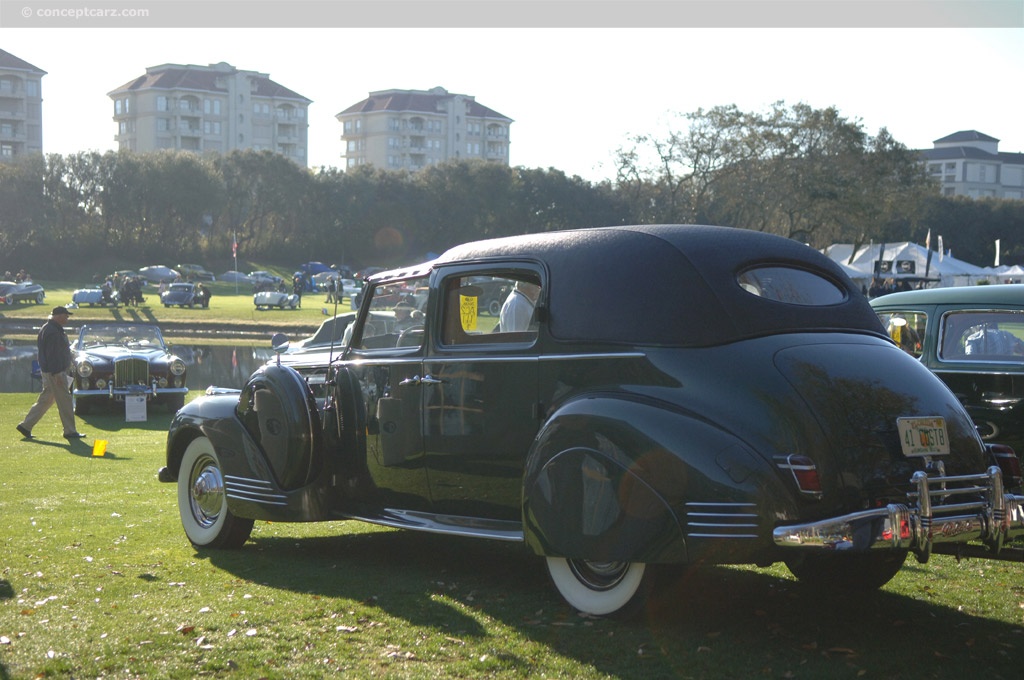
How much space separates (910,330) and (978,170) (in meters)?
175

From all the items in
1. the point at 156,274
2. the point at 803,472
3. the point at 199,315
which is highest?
the point at 803,472

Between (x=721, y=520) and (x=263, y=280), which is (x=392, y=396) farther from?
(x=263, y=280)

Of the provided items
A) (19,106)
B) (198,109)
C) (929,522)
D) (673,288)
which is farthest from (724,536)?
(198,109)

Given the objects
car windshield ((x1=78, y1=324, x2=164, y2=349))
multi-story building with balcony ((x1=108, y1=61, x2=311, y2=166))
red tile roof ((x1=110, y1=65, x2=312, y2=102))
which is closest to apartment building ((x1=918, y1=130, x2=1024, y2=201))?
multi-story building with balcony ((x1=108, y1=61, x2=311, y2=166))

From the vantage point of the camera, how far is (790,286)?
6.25 meters

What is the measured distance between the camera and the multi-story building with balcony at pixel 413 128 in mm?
164625

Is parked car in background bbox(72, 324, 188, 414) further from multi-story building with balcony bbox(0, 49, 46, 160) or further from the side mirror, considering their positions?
multi-story building with balcony bbox(0, 49, 46, 160)

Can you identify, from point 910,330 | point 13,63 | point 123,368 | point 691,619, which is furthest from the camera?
point 13,63

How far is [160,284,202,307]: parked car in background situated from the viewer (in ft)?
188

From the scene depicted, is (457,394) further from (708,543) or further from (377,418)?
(708,543)

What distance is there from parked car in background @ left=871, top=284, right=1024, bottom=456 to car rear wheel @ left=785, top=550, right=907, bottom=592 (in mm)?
2644

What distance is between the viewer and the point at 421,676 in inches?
198

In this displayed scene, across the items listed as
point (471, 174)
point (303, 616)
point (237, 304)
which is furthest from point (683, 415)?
point (471, 174)

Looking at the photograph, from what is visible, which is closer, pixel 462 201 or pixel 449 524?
pixel 449 524
